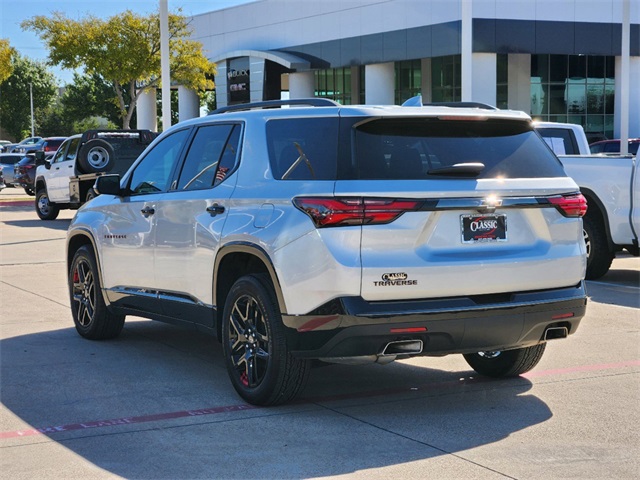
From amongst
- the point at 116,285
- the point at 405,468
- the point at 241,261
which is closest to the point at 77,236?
the point at 116,285

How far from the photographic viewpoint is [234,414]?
6406 mm

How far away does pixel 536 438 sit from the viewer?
587cm

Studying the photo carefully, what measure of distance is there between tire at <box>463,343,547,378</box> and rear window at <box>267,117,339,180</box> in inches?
83.4

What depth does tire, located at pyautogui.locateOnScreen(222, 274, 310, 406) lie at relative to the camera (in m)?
6.22

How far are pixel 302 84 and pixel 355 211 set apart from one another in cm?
5282

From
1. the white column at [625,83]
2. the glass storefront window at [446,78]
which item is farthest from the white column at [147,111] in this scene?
the white column at [625,83]

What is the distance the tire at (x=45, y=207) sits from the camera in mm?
25547

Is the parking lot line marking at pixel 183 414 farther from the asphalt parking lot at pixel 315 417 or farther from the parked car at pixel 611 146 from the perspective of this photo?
the parked car at pixel 611 146

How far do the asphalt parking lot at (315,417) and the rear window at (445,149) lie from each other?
4.98ft

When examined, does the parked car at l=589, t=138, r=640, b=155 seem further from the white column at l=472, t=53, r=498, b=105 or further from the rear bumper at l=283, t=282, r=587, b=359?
the rear bumper at l=283, t=282, r=587, b=359

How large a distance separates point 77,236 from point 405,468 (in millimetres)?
4947

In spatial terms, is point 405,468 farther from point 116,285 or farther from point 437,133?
point 116,285

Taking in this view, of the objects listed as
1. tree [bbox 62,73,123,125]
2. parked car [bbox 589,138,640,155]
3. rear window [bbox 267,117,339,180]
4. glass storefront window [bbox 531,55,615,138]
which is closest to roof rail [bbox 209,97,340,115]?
rear window [bbox 267,117,339,180]

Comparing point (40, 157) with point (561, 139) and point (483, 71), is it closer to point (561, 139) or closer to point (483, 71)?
point (561, 139)
